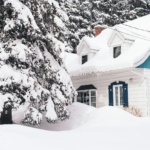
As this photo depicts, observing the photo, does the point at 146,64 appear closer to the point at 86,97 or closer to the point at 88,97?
the point at 88,97

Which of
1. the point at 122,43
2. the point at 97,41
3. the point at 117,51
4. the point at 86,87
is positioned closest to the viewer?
the point at 122,43

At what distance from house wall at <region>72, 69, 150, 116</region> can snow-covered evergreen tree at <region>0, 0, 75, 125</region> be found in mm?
5706

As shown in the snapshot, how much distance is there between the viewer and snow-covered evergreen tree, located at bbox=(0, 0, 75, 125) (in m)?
15.7

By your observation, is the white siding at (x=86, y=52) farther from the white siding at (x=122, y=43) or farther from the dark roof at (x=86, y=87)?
the white siding at (x=122, y=43)

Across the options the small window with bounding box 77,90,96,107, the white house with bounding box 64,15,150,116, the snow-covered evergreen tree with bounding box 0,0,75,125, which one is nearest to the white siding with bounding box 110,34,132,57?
the white house with bounding box 64,15,150,116

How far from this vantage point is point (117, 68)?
74.7 feet

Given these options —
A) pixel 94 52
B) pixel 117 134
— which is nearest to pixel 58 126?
pixel 117 134

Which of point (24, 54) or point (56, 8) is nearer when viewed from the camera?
point (24, 54)

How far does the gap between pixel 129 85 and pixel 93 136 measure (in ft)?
34.7

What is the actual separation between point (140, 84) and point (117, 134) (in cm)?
938

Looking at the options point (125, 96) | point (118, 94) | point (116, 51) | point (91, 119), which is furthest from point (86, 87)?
point (91, 119)

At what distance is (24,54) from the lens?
1578cm

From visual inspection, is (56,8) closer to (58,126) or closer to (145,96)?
(58,126)

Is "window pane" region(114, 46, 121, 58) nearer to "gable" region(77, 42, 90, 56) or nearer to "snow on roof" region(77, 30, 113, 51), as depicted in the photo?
"snow on roof" region(77, 30, 113, 51)
